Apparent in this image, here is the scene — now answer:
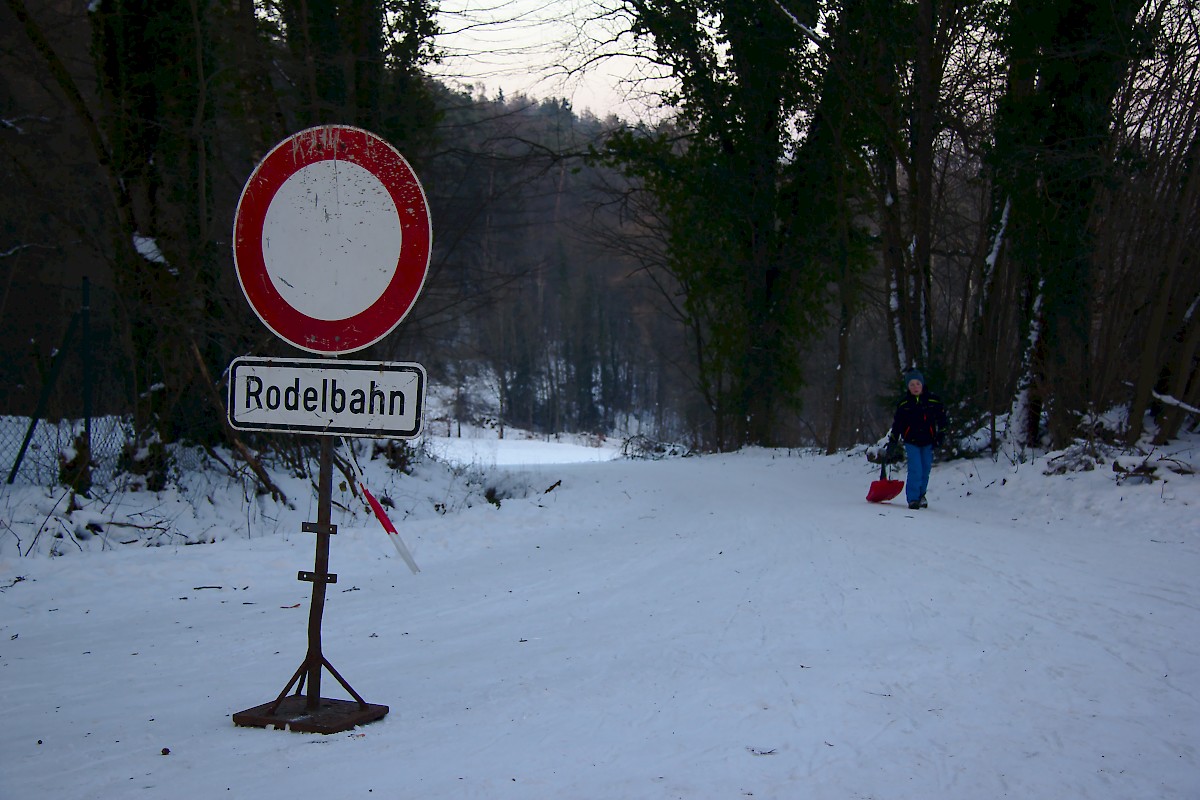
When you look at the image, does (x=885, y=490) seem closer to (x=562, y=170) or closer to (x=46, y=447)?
(x=46, y=447)

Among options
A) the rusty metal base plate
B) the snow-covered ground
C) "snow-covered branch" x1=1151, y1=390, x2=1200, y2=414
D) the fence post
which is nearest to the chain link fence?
the fence post

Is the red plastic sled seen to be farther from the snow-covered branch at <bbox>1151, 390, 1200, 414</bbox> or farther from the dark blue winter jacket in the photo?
the snow-covered branch at <bbox>1151, 390, 1200, 414</bbox>

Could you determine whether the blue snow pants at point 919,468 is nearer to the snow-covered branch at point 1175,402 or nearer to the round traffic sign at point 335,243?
the snow-covered branch at point 1175,402

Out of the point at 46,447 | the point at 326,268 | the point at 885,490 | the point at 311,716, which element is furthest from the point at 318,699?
the point at 885,490

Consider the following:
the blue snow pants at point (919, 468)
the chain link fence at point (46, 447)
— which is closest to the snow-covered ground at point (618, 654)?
the chain link fence at point (46, 447)

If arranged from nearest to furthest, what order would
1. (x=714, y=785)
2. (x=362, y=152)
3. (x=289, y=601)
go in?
(x=714, y=785) < (x=362, y=152) < (x=289, y=601)

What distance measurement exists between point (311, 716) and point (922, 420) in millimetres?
11068

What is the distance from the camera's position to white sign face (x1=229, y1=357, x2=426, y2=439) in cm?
398

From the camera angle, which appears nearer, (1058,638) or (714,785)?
(714,785)

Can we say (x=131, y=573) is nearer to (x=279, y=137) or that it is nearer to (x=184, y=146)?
(x=184, y=146)

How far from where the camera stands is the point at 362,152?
13.2 feet

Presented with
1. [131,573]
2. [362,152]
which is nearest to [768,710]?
[362,152]

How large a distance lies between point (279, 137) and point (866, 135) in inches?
574

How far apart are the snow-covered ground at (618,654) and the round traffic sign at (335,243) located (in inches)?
67.7
